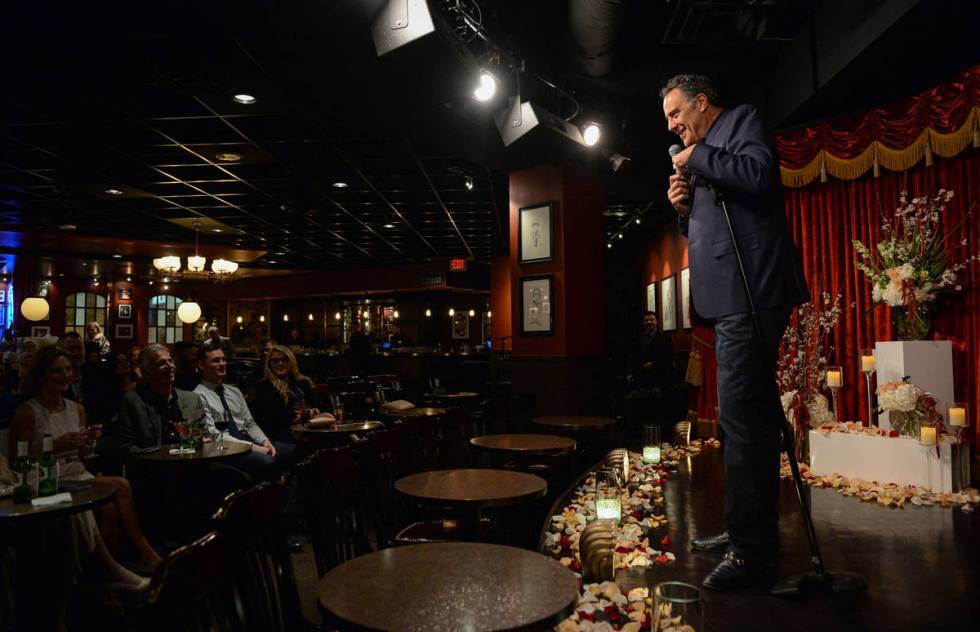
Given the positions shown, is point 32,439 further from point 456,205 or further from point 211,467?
point 456,205

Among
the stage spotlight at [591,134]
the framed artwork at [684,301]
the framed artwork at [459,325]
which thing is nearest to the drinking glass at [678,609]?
the stage spotlight at [591,134]

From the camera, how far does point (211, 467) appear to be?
169 inches

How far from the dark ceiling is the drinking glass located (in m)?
3.38

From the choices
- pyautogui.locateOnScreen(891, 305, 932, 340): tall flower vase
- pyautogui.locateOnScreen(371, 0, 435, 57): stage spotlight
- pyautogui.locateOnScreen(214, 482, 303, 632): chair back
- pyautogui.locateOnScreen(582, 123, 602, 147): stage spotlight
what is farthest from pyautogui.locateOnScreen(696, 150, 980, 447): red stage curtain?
pyautogui.locateOnScreen(214, 482, 303, 632): chair back

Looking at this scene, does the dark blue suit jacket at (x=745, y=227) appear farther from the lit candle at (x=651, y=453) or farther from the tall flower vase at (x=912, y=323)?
the tall flower vase at (x=912, y=323)

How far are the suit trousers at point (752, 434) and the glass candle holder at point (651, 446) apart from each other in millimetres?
2265

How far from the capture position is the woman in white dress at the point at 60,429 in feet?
11.6

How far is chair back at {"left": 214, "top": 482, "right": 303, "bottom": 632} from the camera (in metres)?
1.54

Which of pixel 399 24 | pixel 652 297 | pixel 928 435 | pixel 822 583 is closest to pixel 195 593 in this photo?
pixel 822 583

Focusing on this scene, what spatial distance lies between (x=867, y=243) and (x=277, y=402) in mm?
5197

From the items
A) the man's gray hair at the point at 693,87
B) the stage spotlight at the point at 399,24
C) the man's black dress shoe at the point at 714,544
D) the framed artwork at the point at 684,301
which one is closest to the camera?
the man's gray hair at the point at 693,87

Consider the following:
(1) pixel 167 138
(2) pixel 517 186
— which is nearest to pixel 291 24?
(1) pixel 167 138

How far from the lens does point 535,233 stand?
753 cm

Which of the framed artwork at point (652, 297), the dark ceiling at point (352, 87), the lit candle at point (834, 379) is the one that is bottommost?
the lit candle at point (834, 379)
